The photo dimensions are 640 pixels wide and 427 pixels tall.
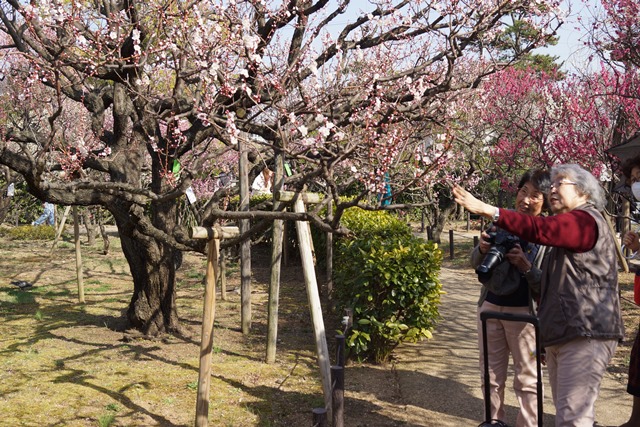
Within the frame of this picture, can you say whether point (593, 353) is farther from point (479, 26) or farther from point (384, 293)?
point (479, 26)

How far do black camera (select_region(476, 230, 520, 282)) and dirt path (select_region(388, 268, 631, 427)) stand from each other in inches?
67.4

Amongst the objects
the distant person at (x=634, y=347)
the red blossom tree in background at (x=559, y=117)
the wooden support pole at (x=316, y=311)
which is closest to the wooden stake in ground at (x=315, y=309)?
the wooden support pole at (x=316, y=311)

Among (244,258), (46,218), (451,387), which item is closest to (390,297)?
(451,387)

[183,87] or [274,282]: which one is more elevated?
[183,87]

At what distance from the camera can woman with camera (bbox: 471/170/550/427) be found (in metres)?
4.13

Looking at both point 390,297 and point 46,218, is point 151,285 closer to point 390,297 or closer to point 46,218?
point 390,297

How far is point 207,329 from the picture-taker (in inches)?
185

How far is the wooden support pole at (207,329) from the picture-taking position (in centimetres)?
466

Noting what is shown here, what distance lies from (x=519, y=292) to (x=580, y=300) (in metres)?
0.85

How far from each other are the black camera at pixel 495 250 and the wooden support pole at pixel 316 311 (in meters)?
1.89

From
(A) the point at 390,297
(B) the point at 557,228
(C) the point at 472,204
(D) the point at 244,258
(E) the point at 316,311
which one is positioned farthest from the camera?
(D) the point at 244,258

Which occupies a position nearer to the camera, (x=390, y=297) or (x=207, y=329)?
(x=207, y=329)

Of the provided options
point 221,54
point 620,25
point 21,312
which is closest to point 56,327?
point 21,312

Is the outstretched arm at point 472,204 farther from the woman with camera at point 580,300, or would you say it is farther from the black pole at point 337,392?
the black pole at point 337,392
